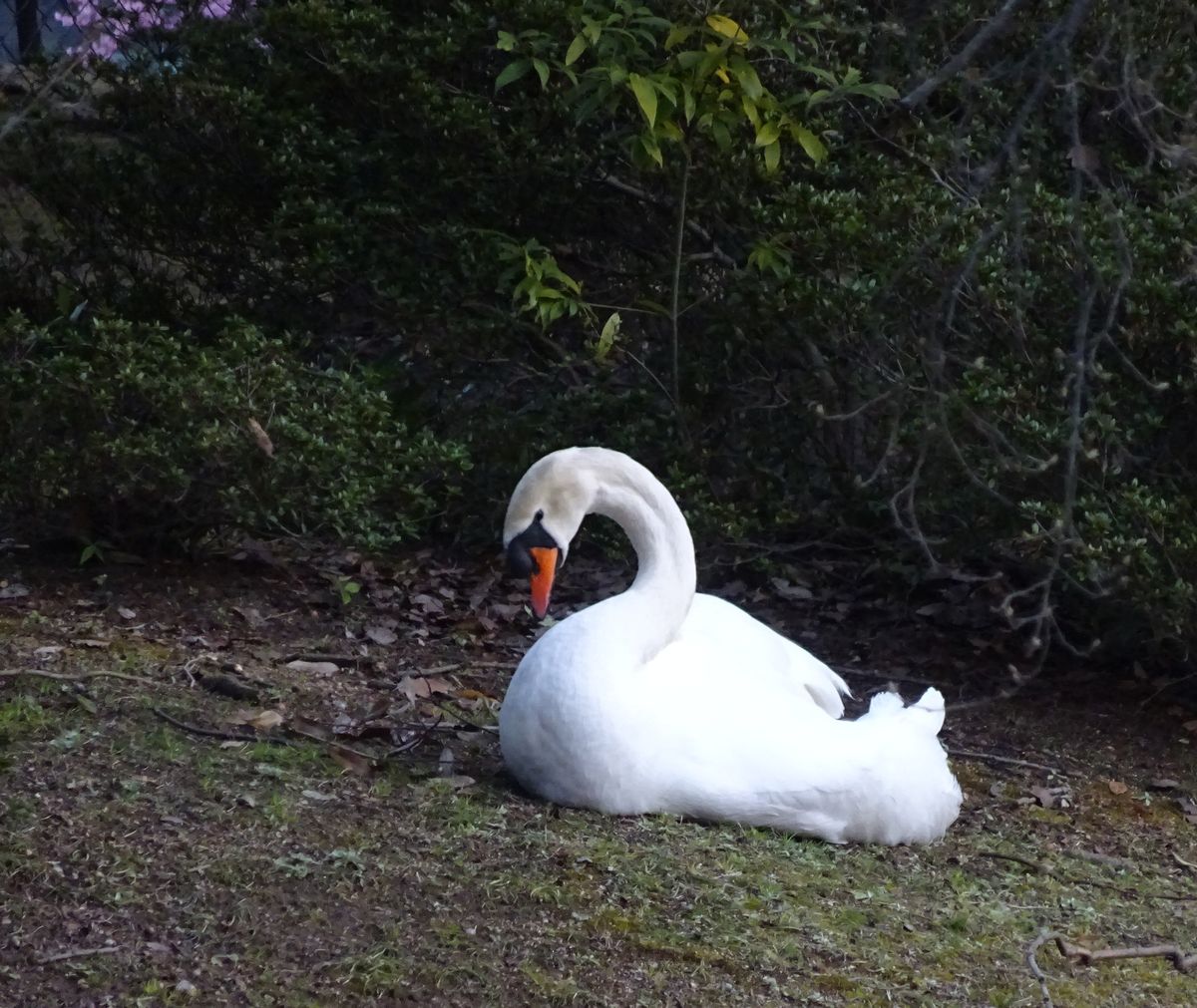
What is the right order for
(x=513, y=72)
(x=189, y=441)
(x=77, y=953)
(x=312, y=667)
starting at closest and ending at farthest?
(x=77, y=953)
(x=312, y=667)
(x=189, y=441)
(x=513, y=72)

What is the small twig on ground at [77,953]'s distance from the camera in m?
3.24

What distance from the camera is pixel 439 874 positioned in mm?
3777

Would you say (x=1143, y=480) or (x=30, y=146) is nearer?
(x=1143, y=480)

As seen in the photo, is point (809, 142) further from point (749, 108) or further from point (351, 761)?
point (351, 761)

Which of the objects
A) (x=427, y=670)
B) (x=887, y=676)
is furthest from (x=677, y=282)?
(x=427, y=670)

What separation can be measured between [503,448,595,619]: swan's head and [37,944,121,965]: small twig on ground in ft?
4.98

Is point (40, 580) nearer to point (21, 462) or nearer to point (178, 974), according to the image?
point (21, 462)

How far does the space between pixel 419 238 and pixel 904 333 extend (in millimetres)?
2118

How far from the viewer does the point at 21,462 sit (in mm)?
6070

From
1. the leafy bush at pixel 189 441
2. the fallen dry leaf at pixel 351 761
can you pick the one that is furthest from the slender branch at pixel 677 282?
the fallen dry leaf at pixel 351 761

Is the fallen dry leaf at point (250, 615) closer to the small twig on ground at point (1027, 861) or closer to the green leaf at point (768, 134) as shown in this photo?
the green leaf at point (768, 134)

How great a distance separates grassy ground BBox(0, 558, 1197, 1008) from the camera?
3.36 metres

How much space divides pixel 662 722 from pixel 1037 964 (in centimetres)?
107

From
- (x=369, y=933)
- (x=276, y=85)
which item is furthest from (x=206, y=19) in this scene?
(x=369, y=933)
